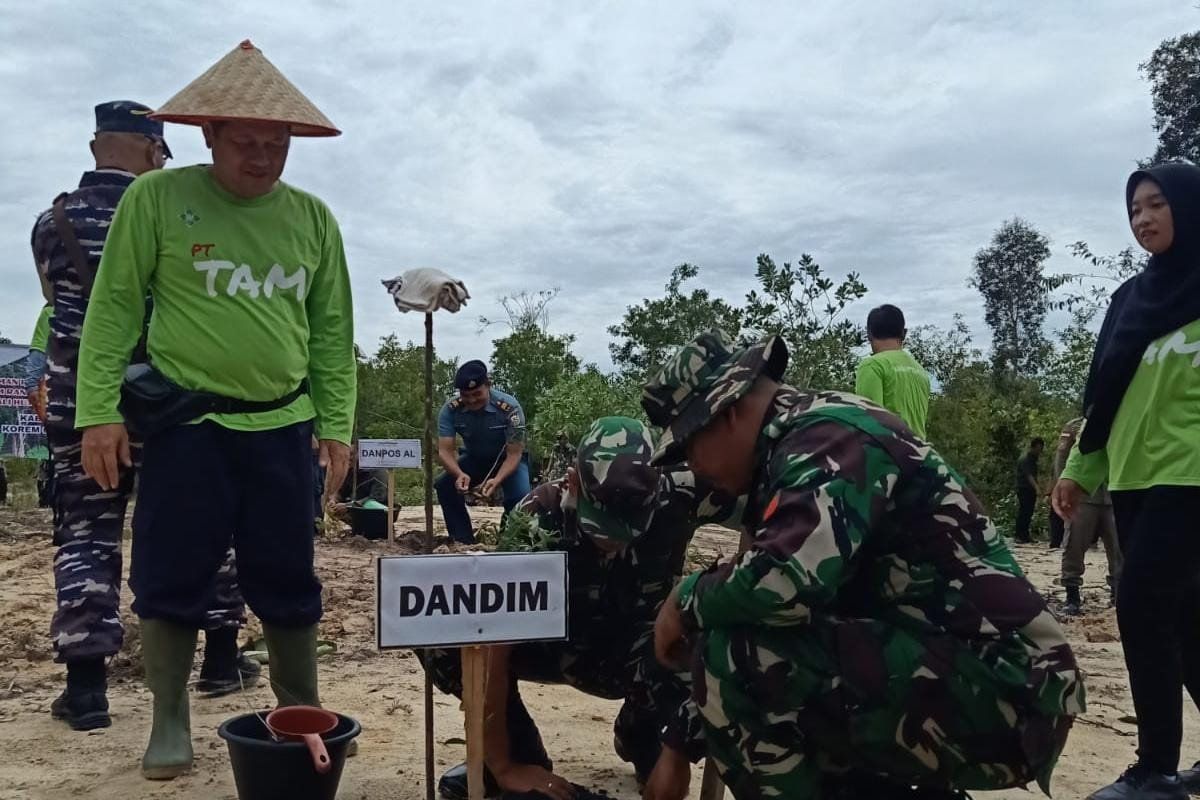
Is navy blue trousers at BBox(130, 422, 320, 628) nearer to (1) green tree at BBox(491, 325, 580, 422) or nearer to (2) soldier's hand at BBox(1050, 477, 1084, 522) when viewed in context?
(2) soldier's hand at BBox(1050, 477, 1084, 522)

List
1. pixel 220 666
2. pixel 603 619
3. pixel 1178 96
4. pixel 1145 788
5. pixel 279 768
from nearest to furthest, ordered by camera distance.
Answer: pixel 279 768 → pixel 1145 788 → pixel 603 619 → pixel 220 666 → pixel 1178 96

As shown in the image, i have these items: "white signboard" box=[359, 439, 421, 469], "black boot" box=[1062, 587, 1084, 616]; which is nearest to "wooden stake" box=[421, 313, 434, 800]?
"black boot" box=[1062, 587, 1084, 616]

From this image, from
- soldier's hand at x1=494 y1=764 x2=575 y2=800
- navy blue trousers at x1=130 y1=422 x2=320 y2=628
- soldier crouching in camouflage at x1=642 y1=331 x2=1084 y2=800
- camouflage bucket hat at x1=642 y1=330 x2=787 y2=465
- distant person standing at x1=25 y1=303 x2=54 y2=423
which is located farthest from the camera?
distant person standing at x1=25 y1=303 x2=54 y2=423

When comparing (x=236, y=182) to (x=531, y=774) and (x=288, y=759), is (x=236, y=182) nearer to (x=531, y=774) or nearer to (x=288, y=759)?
(x=288, y=759)

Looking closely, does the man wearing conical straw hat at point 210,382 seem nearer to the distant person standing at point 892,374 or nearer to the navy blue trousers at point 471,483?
the distant person standing at point 892,374

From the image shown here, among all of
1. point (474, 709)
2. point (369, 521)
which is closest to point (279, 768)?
point (474, 709)

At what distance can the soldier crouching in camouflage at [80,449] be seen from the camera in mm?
3279

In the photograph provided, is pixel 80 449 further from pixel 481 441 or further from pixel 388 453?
pixel 388 453

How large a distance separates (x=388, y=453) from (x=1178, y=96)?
18.8m

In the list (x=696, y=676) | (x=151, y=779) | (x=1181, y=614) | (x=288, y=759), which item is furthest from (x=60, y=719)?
(x=1181, y=614)

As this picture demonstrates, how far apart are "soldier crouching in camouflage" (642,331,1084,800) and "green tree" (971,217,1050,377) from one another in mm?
34421

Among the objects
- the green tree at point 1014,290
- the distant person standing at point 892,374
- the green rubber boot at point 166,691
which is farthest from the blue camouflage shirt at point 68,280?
the green tree at point 1014,290

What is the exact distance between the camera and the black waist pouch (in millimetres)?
2771

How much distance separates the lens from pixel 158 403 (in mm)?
2775
